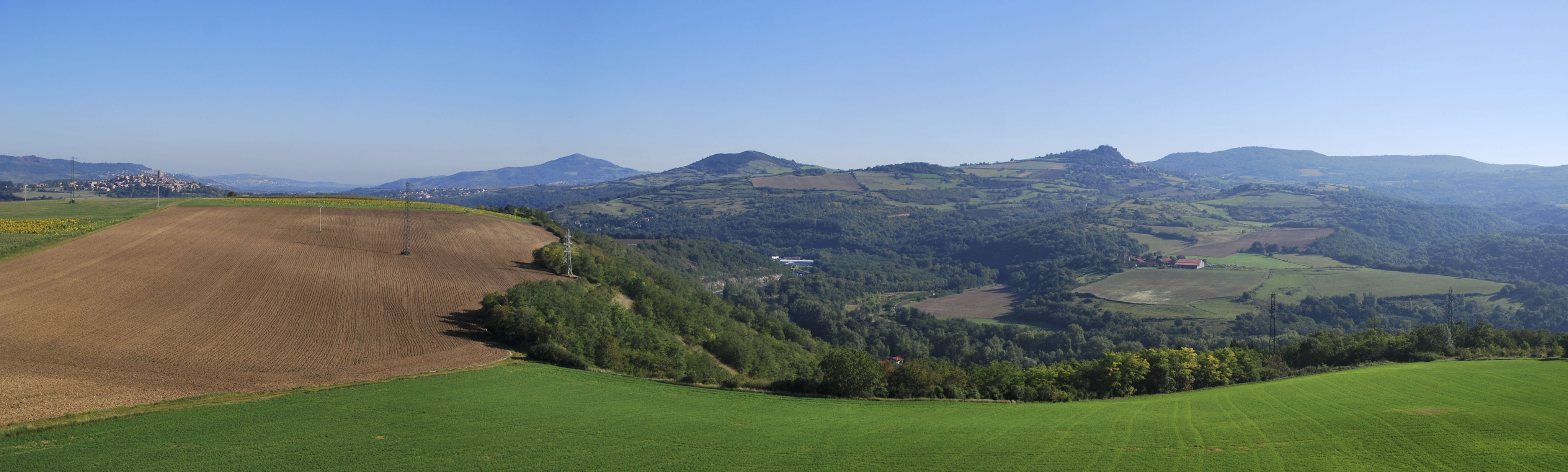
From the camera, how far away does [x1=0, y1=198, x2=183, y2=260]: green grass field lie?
5600cm

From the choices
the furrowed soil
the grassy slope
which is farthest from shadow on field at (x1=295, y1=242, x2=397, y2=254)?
the grassy slope

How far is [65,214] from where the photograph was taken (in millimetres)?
73938

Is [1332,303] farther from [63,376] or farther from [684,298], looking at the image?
[63,376]

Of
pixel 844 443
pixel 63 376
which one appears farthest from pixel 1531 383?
pixel 63 376

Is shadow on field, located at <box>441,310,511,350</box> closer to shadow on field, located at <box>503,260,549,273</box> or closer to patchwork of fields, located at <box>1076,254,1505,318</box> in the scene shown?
shadow on field, located at <box>503,260,549,273</box>

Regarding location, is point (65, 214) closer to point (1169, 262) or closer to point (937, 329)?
point (937, 329)

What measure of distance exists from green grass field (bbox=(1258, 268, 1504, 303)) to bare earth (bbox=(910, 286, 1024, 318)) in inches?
1930

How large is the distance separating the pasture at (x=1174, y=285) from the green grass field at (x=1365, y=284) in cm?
438

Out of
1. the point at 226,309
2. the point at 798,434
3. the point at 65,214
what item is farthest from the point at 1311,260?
the point at 65,214

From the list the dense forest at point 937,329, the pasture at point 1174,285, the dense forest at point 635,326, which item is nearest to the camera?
the dense forest at point 937,329

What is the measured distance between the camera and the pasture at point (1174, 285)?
452ft

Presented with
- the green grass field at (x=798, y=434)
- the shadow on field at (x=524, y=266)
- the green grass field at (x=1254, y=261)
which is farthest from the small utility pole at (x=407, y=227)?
the green grass field at (x=1254, y=261)

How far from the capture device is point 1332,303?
423 feet

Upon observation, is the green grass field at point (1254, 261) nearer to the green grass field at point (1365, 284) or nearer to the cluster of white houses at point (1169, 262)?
the cluster of white houses at point (1169, 262)
